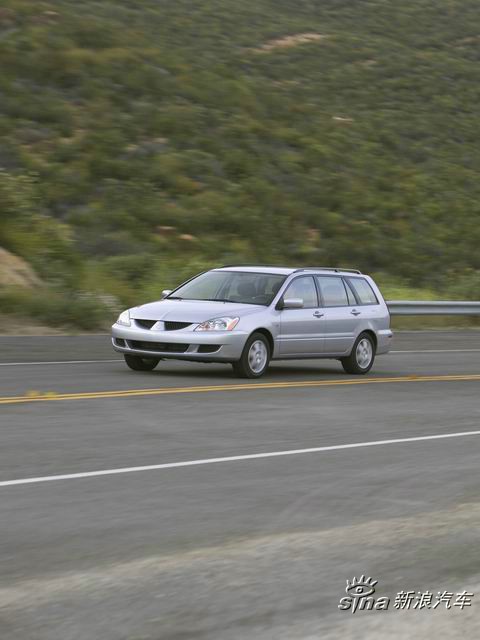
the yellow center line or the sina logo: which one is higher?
the sina logo

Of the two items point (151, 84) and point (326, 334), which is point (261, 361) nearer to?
point (326, 334)

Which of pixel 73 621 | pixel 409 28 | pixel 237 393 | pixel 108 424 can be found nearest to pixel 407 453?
pixel 108 424

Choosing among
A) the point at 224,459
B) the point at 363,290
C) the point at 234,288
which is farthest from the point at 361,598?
the point at 363,290

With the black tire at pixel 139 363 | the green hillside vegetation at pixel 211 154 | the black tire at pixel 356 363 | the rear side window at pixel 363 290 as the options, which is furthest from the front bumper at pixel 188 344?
the green hillside vegetation at pixel 211 154

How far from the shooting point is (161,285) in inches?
1117

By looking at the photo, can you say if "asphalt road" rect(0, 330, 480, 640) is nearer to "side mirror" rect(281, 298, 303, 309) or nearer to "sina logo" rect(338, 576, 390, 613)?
"sina logo" rect(338, 576, 390, 613)

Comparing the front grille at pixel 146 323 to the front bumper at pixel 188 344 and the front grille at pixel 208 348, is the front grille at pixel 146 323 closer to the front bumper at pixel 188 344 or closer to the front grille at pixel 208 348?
the front bumper at pixel 188 344

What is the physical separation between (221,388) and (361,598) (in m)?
9.34

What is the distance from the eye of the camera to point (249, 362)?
643 inches

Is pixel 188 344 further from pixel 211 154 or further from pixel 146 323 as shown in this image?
pixel 211 154

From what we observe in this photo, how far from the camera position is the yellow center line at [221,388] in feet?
43.2

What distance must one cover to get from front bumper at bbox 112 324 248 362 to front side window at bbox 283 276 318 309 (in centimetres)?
159

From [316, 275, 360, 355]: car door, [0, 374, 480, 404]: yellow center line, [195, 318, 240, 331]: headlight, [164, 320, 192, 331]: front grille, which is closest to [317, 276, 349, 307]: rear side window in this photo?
[316, 275, 360, 355]: car door

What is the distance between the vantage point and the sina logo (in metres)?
5.43
